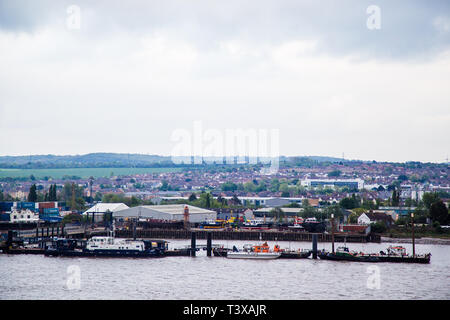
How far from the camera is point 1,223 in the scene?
6131 centimetres

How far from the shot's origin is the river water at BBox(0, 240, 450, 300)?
105ft

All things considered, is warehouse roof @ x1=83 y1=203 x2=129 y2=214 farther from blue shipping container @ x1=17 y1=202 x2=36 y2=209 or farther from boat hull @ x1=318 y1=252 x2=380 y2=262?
boat hull @ x1=318 y1=252 x2=380 y2=262

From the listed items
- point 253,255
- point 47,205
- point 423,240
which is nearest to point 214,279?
point 253,255

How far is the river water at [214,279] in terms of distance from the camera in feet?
105

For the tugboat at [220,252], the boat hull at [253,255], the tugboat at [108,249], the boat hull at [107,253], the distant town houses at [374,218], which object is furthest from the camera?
the distant town houses at [374,218]

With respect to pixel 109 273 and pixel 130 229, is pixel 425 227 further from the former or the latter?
pixel 109 273

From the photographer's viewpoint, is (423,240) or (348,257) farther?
(423,240)

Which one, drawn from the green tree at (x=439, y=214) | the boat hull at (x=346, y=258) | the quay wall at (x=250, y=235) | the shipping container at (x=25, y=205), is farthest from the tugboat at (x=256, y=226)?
the boat hull at (x=346, y=258)

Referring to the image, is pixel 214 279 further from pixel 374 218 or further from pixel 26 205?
pixel 374 218

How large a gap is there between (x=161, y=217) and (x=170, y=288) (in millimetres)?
40564

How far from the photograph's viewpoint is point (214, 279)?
3609 cm

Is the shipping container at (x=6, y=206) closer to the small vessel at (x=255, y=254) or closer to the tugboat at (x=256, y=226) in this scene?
the tugboat at (x=256, y=226)

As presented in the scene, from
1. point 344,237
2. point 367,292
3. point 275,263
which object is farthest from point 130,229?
point 367,292

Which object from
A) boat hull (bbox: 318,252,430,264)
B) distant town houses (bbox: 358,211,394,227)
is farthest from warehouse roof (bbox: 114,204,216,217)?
boat hull (bbox: 318,252,430,264)
